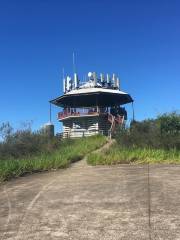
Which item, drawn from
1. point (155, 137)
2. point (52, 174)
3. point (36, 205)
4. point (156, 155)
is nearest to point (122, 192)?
point (36, 205)

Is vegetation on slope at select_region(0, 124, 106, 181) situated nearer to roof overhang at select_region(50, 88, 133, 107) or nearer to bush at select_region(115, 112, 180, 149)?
bush at select_region(115, 112, 180, 149)

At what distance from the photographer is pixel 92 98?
2343 inches

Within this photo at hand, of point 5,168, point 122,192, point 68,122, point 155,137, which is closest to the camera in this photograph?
point 122,192

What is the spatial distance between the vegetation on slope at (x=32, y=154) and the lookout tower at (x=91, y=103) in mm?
23698

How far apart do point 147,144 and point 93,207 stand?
12.8m

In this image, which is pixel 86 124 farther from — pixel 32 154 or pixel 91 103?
pixel 32 154

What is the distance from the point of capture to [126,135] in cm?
2461

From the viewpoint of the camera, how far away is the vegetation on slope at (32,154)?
1603cm

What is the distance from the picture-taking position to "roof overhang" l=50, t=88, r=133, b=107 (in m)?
56.2

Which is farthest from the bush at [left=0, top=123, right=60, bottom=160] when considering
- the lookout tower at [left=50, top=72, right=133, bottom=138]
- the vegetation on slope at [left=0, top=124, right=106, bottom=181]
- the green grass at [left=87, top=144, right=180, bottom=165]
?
the lookout tower at [left=50, top=72, right=133, bottom=138]

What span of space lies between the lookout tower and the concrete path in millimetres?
40660

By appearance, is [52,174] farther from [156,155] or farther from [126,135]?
[126,135]

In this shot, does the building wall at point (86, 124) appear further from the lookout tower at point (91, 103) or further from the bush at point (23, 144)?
the bush at point (23, 144)

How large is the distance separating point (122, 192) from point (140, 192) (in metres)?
0.47
